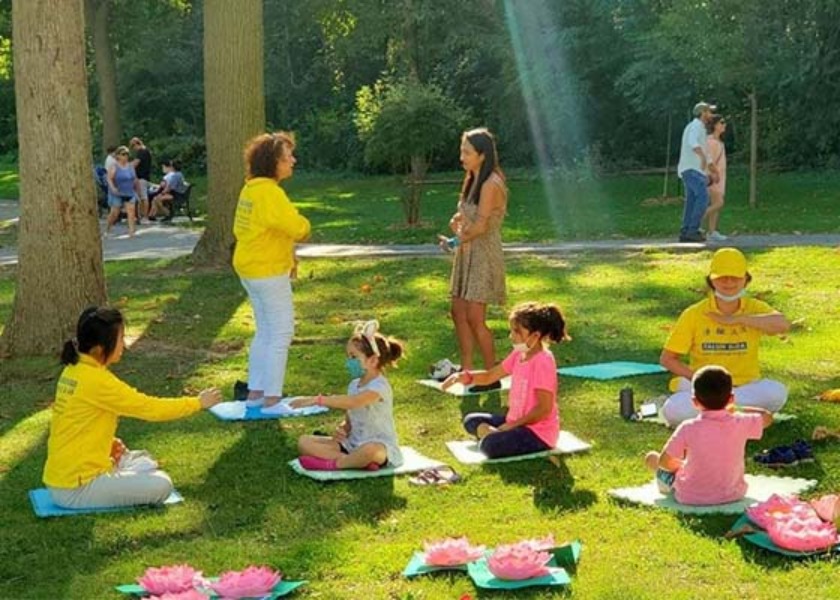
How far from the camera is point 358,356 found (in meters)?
7.69

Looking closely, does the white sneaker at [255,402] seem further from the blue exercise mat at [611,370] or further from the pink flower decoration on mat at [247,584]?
the pink flower decoration on mat at [247,584]

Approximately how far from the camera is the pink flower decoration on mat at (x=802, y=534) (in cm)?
573

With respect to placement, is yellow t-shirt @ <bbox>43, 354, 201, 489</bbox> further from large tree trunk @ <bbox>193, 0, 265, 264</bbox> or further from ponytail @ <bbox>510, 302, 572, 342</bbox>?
large tree trunk @ <bbox>193, 0, 265, 264</bbox>

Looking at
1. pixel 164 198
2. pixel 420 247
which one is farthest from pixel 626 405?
pixel 164 198

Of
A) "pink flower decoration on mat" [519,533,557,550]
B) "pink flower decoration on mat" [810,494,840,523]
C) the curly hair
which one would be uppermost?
the curly hair

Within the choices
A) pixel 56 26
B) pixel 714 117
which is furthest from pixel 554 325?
pixel 714 117

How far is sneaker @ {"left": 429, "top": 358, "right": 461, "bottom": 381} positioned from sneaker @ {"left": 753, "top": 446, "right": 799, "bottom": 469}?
9.99 ft

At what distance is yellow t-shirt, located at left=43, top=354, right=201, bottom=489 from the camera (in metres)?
6.90

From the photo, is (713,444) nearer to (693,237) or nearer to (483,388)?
(483,388)

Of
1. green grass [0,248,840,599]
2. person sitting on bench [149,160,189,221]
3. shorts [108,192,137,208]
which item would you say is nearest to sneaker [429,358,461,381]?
green grass [0,248,840,599]

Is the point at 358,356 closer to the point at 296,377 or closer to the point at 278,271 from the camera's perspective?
the point at 278,271

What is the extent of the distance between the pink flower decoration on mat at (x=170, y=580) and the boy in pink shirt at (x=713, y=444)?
2.46 meters

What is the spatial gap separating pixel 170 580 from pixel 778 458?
3534 mm

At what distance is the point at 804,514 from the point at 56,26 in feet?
24.4
